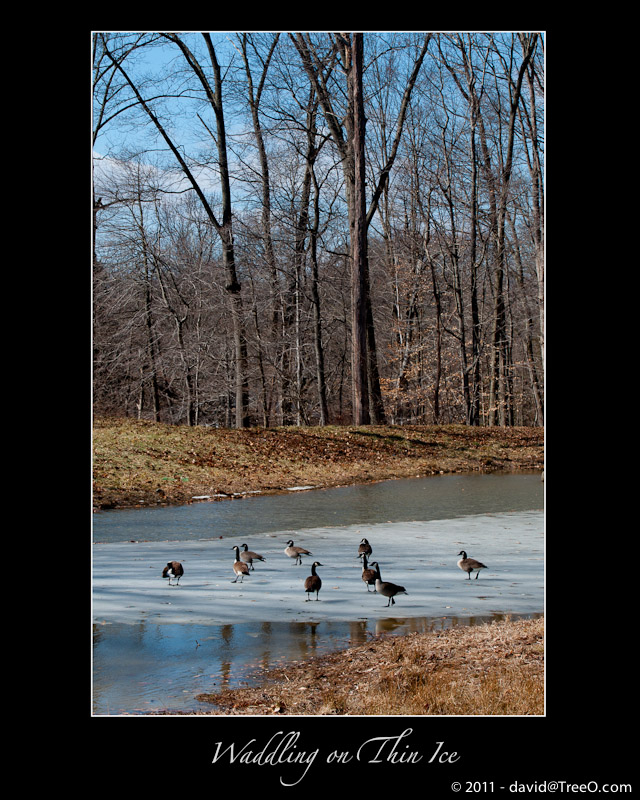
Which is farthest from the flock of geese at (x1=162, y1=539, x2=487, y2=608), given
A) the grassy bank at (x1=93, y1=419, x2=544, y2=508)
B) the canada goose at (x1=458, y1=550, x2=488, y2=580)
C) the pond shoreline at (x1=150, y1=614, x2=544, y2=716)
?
the grassy bank at (x1=93, y1=419, x2=544, y2=508)

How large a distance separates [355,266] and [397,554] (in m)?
10.5

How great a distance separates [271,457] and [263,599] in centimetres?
734

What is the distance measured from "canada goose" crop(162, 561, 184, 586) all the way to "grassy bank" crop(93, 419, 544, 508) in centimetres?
368

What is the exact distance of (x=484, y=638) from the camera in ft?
15.0

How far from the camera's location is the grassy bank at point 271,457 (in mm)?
10250

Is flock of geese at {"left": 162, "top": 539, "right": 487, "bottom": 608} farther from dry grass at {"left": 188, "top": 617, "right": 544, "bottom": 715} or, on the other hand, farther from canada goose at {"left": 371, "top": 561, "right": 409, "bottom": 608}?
dry grass at {"left": 188, "top": 617, "right": 544, "bottom": 715}

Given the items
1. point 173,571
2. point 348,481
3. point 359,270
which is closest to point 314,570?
point 173,571

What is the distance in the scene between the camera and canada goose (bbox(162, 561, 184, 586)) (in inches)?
216

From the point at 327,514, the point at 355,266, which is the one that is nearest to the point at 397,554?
the point at 327,514

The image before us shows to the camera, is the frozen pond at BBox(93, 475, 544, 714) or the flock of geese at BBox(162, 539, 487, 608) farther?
the flock of geese at BBox(162, 539, 487, 608)

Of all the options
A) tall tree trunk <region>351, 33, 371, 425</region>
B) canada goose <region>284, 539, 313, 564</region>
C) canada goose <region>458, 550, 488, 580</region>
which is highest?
tall tree trunk <region>351, 33, 371, 425</region>

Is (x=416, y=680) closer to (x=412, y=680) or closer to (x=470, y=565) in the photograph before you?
(x=412, y=680)

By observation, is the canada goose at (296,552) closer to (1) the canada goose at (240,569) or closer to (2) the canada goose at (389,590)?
(1) the canada goose at (240,569)
